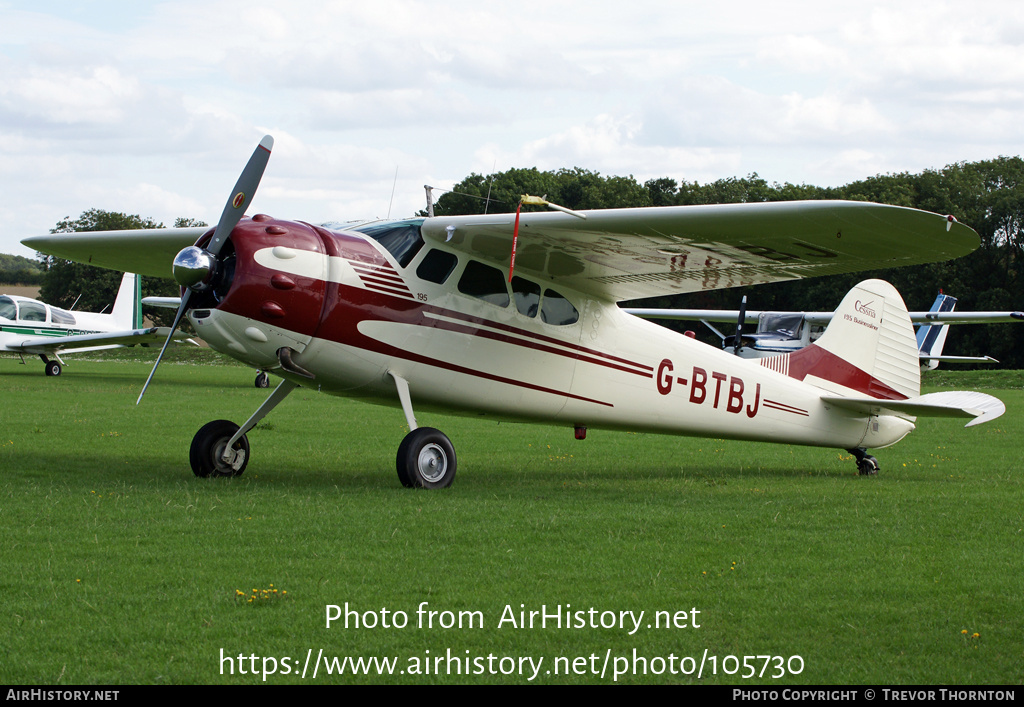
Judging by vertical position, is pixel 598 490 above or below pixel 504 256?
below

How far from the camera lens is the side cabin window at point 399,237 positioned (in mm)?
9773

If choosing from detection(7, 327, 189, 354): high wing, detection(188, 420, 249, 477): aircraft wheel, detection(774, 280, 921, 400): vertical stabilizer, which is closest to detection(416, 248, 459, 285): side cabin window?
detection(188, 420, 249, 477): aircraft wheel

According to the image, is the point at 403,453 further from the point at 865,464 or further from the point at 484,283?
the point at 865,464

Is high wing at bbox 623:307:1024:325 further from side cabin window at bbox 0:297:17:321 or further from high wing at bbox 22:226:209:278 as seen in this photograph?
side cabin window at bbox 0:297:17:321

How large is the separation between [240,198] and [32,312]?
33469 millimetres

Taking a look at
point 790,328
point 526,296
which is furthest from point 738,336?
point 526,296

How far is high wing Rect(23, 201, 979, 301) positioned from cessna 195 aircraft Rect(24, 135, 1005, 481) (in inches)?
1.0

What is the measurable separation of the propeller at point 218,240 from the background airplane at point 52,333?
88.8 ft

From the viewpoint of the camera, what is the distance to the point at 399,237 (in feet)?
32.4

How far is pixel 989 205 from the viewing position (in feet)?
212

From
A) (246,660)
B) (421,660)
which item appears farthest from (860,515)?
(246,660)

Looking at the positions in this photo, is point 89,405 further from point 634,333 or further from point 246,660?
point 246,660

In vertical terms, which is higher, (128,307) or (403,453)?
(403,453)

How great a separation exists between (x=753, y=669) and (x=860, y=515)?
4.68 m
